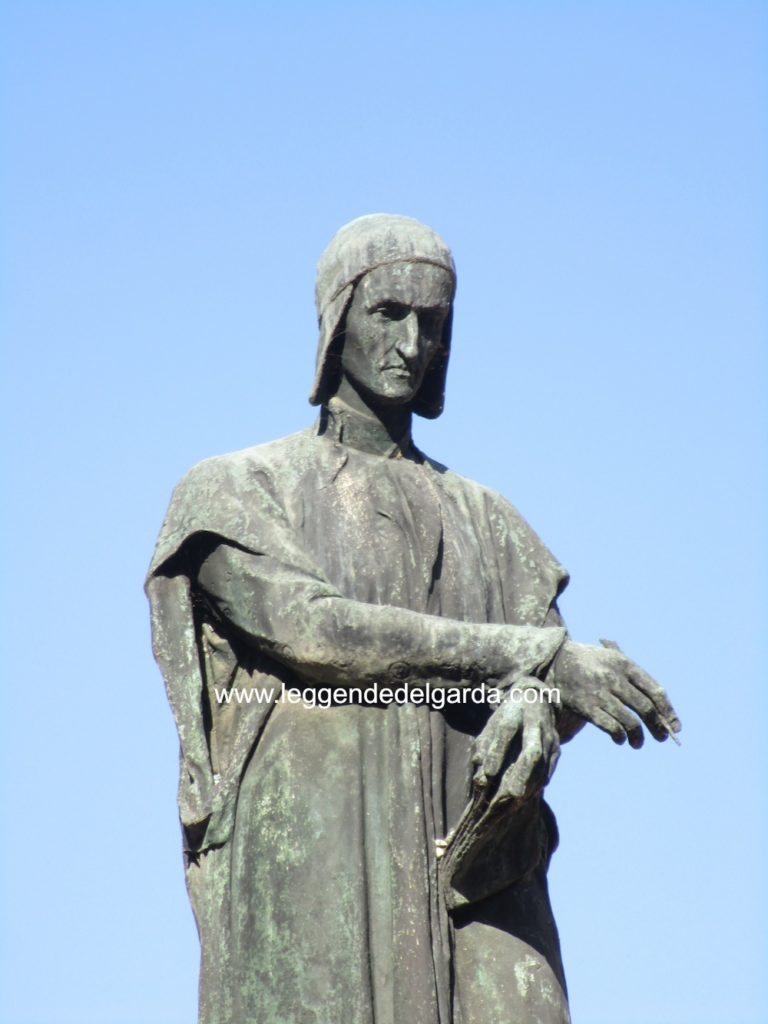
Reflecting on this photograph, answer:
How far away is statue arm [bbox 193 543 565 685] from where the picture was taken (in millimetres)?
13039

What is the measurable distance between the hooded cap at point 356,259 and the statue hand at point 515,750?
202 cm

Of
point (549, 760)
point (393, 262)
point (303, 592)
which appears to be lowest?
point (549, 760)

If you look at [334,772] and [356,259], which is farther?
[356,259]

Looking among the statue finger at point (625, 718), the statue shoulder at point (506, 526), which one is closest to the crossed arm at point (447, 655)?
the statue finger at point (625, 718)

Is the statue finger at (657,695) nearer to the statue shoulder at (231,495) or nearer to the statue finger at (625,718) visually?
the statue finger at (625,718)

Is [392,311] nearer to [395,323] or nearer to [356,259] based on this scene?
[395,323]

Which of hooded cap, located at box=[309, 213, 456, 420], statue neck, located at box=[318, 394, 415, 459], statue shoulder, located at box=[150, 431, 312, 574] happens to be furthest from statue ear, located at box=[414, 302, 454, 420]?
statue shoulder, located at box=[150, 431, 312, 574]

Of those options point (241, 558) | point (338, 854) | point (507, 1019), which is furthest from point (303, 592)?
point (507, 1019)

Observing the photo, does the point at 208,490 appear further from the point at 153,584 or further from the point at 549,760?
the point at 549,760

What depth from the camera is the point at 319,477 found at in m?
13.7

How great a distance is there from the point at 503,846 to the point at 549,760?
51 centimetres

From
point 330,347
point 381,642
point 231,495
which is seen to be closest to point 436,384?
point 330,347

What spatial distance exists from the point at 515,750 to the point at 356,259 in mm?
2569

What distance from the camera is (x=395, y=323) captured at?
1364cm
